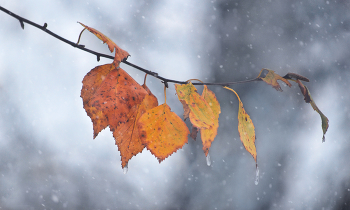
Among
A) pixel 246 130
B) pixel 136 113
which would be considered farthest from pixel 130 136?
pixel 246 130

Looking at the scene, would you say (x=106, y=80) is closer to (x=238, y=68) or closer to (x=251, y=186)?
(x=238, y=68)

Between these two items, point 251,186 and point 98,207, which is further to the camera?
point 98,207

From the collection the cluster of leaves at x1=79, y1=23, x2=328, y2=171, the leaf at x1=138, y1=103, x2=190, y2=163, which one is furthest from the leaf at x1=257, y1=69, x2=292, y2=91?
the leaf at x1=138, y1=103, x2=190, y2=163

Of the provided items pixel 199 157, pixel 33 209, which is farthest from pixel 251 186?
pixel 33 209

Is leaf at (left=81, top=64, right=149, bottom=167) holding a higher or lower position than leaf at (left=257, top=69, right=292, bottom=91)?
higher

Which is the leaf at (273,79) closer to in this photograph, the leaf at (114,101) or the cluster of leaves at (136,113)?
the cluster of leaves at (136,113)

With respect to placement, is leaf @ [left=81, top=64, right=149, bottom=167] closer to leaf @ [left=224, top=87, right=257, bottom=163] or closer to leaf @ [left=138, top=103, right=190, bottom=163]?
leaf @ [left=138, top=103, right=190, bottom=163]

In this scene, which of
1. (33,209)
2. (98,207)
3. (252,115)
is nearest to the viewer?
(252,115)
